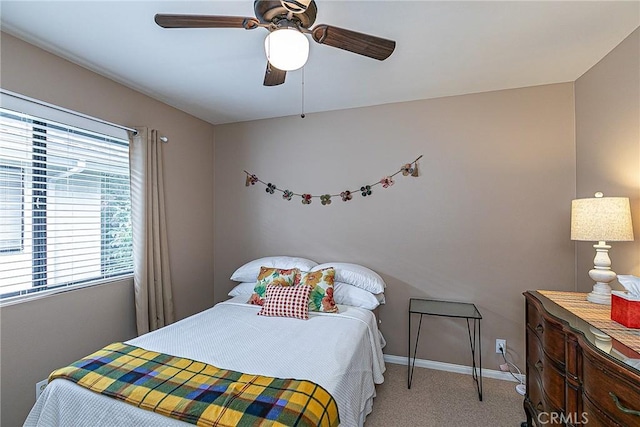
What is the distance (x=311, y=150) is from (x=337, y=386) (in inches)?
93.2

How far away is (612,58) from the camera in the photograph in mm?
2016

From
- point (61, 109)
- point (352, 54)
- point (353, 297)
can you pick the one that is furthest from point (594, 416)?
point (61, 109)

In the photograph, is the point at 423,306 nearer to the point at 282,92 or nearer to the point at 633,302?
the point at 633,302

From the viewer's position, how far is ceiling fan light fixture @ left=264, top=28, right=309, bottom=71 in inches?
49.5

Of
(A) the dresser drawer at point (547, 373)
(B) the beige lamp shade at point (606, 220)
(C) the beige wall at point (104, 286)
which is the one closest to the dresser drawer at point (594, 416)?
(A) the dresser drawer at point (547, 373)

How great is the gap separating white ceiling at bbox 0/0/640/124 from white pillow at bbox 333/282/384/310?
177cm

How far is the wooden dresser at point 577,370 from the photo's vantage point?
1.04 m

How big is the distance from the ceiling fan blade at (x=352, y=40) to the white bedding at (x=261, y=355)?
5.31ft

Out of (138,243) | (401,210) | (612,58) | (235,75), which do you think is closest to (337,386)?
(401,210)

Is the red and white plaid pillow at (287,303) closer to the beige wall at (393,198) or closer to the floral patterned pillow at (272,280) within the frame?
the floral patterned pillow at (272,280)

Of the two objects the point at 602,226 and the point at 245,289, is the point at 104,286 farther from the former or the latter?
the point at 602,226

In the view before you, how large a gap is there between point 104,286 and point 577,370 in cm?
305

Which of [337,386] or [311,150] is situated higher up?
[311,150]

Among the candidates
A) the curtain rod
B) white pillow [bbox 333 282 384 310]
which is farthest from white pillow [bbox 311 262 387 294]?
the curtain rod
